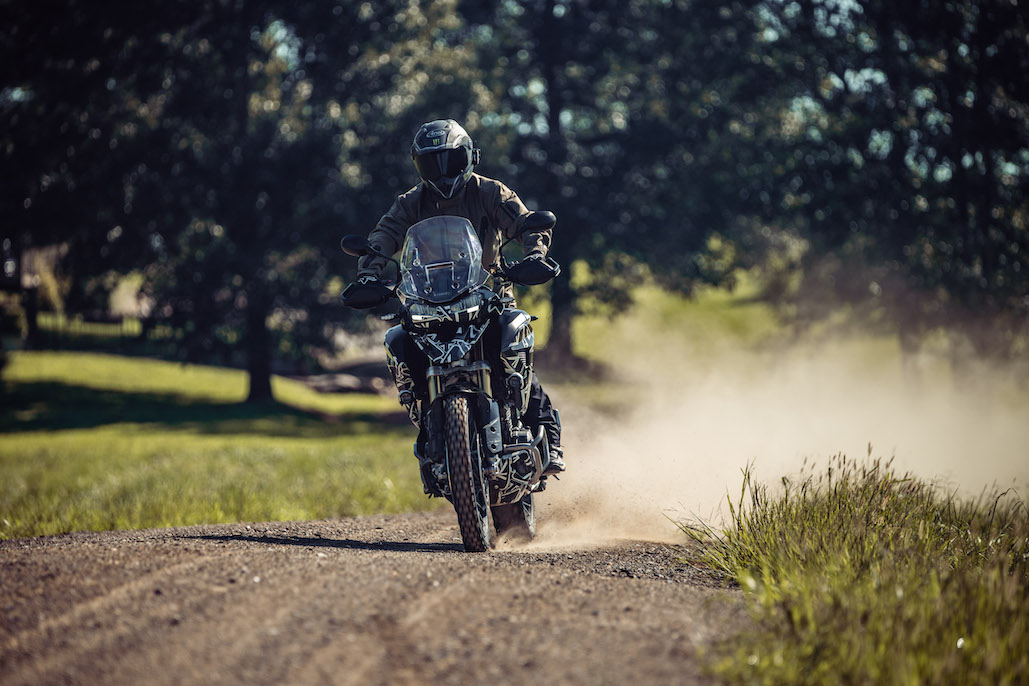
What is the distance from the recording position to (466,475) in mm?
6363

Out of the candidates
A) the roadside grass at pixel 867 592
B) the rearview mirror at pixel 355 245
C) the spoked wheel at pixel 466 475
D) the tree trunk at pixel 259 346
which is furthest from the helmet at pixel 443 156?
the tree trunk at pixel 259 346

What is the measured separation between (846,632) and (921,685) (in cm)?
39

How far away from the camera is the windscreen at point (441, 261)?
6.67 meters

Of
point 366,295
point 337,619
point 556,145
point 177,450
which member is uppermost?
point 556,145

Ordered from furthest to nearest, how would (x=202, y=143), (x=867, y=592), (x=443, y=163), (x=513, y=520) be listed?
(x=202, y=143)
(x=513, y=520)
(x=443, y=163)
(x=867, y=592)

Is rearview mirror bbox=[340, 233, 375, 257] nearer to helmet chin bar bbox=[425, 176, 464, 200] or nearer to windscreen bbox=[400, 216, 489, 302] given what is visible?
windscreen bbox=[400, 216, 489, 302]

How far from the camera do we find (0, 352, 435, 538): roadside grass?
33.3 ft

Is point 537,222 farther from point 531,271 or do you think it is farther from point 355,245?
point 355,245

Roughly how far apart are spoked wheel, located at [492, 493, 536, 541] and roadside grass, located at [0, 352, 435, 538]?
→ 301 centimetres

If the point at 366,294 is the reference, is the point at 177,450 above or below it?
below

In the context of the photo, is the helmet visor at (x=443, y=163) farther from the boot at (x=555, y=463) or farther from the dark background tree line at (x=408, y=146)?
the dark background tree line at (x=408, y=146)

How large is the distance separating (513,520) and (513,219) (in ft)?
7.60

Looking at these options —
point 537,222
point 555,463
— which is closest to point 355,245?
point 537,222

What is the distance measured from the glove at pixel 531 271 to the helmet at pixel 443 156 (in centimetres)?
78
